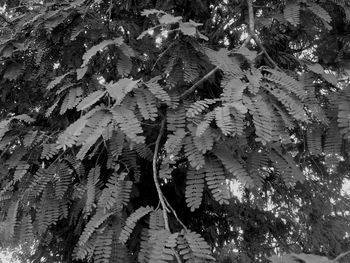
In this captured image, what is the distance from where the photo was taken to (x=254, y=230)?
509 centimetres

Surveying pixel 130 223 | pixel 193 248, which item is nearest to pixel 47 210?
pixel 130 223

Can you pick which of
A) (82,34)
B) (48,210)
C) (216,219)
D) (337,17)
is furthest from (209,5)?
(48,210)

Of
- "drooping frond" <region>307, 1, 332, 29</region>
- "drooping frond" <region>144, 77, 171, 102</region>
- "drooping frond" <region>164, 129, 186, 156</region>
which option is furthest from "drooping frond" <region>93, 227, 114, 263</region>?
"drooping frond" <region>307, 1, 332, 29</region>

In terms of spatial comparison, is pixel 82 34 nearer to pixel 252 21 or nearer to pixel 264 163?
pixel 252 21

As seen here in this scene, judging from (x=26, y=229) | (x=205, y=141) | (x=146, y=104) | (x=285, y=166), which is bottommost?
(x=26, y=229)

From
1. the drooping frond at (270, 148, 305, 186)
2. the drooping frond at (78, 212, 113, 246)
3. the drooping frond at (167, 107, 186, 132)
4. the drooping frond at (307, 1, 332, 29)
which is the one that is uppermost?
the drooping frond at (307, 1, 332, 29)

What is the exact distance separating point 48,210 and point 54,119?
4.05ft

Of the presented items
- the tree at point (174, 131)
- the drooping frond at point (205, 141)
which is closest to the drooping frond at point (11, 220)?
the tree at point (174, 131)

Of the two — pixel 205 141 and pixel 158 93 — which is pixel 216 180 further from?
pixel 158 93

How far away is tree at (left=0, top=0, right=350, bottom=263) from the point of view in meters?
2.31

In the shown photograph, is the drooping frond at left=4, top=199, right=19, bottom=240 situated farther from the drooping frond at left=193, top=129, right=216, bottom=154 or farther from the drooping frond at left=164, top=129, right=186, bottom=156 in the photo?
the drooping frond at left=193, top=129, right=216, bottom=154

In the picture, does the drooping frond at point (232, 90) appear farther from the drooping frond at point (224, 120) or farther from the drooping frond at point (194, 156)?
the drooping frond at point (194, 156)

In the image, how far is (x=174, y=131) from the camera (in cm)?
251

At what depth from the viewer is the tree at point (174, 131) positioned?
7.59ft
